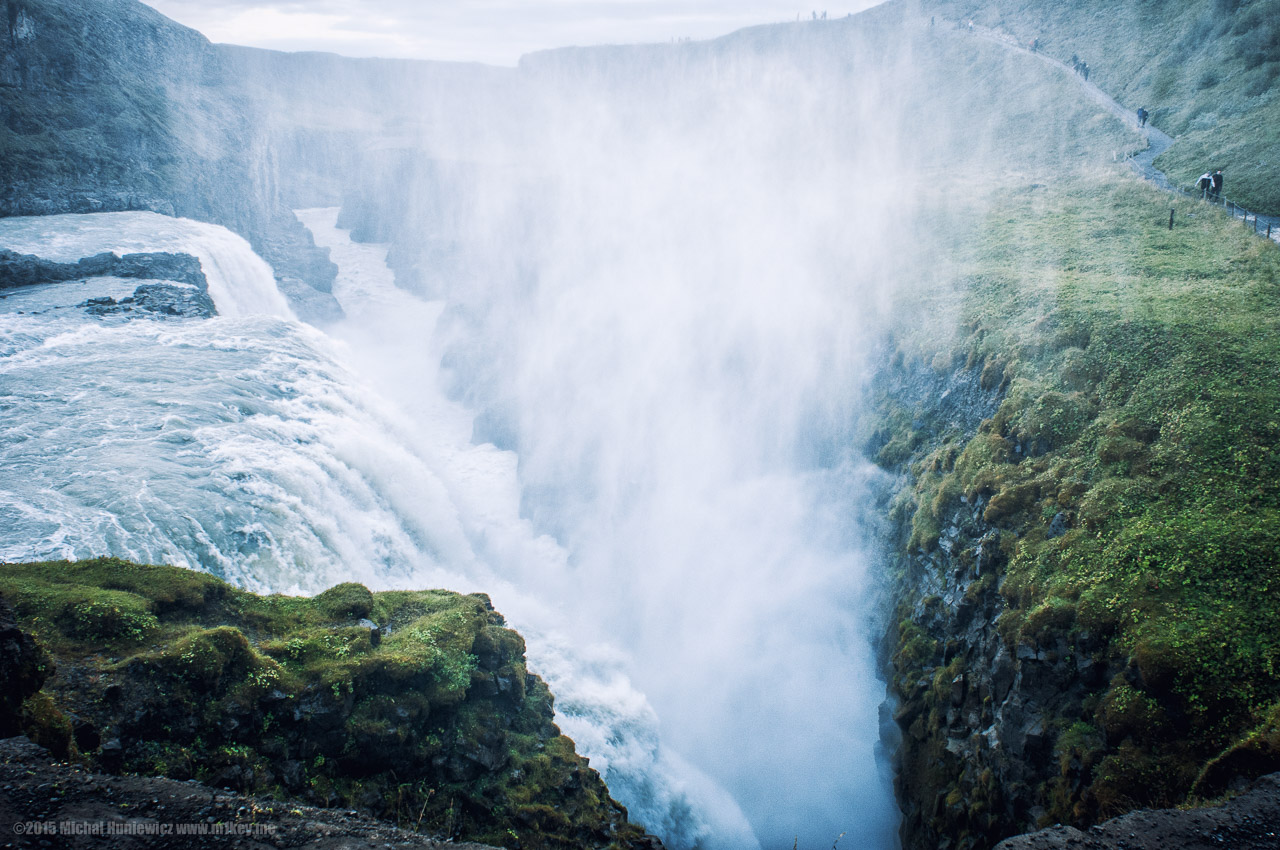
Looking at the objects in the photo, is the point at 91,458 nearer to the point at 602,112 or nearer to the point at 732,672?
the point at 732,672

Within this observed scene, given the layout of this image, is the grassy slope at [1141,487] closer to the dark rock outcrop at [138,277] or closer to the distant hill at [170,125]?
the dark rock outcrop at [138,277]

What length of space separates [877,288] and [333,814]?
37701 millimetres

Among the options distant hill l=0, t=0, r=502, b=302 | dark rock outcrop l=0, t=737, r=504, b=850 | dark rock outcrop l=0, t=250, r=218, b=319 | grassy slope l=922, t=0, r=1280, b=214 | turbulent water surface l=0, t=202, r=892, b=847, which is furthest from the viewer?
distant hill l=0, t=0, r=502, b=302

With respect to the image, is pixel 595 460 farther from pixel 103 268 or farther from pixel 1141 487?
pixel 103 268

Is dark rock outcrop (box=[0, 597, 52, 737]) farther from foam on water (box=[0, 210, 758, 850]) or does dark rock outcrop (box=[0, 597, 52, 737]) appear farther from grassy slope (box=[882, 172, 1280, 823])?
grassy slope (box=[882, 172, 1280, 823])

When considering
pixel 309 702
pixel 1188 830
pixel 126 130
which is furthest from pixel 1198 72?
pixel 126 130

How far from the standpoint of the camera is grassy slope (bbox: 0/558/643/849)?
1050 centimetres

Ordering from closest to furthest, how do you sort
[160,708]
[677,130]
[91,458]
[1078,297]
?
[160,708] < [91,458] < [1078,297] < [677,130]

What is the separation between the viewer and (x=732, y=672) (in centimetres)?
2800

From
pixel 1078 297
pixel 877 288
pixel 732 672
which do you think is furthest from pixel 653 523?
pixel 1078 297

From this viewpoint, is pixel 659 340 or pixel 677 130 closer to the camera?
pixel 659 340

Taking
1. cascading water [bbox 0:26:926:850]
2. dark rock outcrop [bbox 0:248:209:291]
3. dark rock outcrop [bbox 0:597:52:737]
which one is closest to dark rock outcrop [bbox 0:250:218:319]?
dark rock outcrop [bbox 0:248:209:291]

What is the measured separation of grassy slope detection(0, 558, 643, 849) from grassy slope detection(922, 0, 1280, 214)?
4035cm

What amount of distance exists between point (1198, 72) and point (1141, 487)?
50353mm
